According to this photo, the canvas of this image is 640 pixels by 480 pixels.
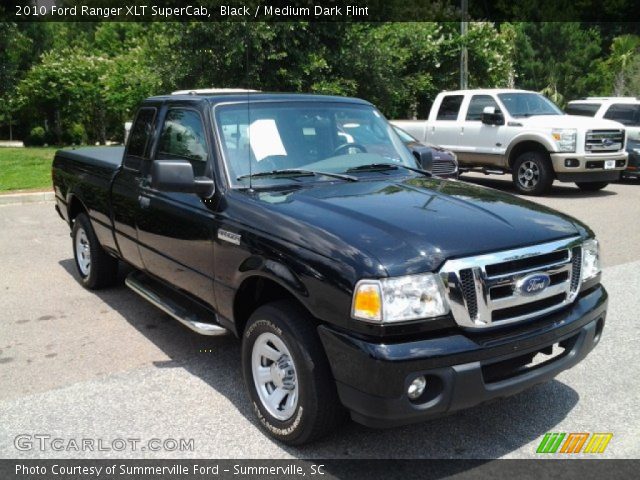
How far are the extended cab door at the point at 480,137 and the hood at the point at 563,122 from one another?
562mm

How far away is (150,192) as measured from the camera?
4820 millimetres

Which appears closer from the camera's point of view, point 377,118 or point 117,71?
point 377,118

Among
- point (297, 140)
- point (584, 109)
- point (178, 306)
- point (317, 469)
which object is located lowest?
point (317, 469)

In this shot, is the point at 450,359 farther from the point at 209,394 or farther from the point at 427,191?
the point at 209,394

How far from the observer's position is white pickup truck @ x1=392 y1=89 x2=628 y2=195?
12664 millimetres

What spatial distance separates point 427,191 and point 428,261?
3.49ft

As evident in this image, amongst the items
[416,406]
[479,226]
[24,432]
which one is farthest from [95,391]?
[479,226]

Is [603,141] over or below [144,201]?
over

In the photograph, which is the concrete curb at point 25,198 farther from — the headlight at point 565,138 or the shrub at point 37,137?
the shrub at point 37,137

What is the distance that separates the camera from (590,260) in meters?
3.67

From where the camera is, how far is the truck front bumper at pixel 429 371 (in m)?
2.88

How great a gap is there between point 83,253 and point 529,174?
9.49 metres

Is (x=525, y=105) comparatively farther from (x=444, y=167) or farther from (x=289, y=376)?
(x=289, y=376)

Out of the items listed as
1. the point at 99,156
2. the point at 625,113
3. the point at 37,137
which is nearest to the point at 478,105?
the point at 625,113
